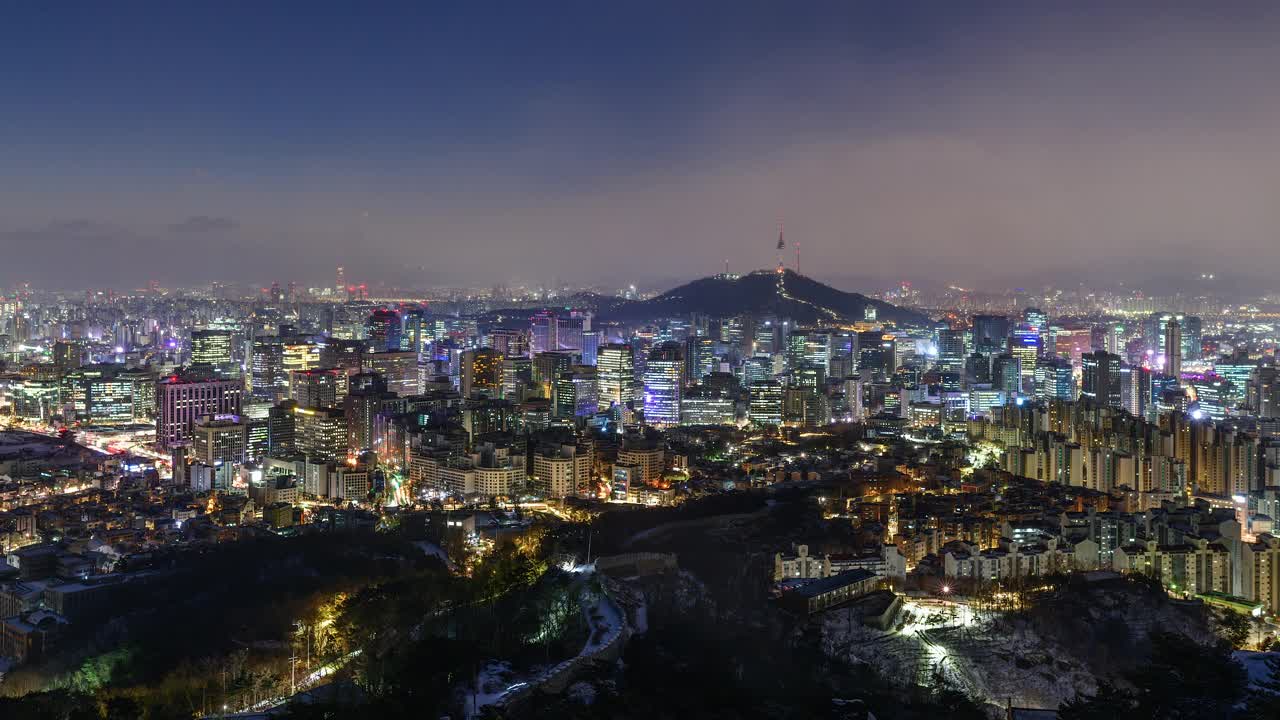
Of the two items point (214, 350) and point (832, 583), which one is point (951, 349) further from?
point (832, 583)

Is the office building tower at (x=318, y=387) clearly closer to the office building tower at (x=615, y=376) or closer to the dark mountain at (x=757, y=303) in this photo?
the office building tower at (x=615, y=376)

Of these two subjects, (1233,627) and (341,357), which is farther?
(341,357)

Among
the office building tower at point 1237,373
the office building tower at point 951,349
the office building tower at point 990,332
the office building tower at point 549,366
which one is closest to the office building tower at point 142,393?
the office building tower at point 549,366

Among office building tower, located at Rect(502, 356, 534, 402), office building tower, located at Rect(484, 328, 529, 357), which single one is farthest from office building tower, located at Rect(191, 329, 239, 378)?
office building tower, located at Rect(502, 356, 534, 402)

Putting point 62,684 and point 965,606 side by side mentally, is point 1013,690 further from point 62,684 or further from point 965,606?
point 62,684

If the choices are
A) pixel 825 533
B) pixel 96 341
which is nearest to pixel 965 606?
pixel 825 533

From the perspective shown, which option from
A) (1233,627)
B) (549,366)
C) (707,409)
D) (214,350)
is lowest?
(1233,627)

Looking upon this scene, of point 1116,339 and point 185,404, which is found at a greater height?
point 1116,339

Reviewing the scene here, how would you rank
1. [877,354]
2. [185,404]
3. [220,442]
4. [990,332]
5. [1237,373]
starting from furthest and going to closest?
[990,332], [877,354], [1237,373], [185,404], [220,442]

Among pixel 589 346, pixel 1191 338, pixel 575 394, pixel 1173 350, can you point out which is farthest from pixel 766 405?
pixel 1191 338
